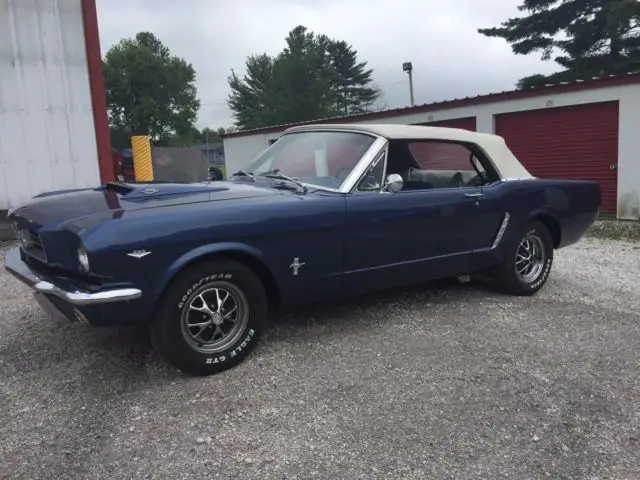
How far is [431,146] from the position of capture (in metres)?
4.82

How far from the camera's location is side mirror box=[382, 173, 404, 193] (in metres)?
4.07

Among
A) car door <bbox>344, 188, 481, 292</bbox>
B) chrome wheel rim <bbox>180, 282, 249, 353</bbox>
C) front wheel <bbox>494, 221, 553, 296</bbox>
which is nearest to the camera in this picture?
chrome wheel rim <bbox>180, 282, 249, 353</bbox>

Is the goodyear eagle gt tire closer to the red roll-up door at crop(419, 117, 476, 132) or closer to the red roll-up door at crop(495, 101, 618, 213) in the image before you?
the red roll-up door at crop(495, 101, 618, 213)

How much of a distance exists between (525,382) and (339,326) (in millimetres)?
1452

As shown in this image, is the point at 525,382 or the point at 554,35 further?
the point at 554,35

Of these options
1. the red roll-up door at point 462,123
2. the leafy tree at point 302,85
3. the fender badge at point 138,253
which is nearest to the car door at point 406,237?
the fender badge at point 138,253

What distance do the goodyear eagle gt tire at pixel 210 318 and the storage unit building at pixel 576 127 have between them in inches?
396

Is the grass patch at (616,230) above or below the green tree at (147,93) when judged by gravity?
below

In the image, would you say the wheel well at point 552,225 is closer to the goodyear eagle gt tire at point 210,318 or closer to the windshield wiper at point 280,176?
the windshield wiper at point 280,176

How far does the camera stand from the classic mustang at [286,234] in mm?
3076

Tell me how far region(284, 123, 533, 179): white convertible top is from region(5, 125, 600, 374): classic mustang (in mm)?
17

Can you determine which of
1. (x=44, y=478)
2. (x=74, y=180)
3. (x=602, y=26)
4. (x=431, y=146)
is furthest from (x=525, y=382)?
(x=602, y=26)

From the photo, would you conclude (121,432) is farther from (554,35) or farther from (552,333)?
(554,35)

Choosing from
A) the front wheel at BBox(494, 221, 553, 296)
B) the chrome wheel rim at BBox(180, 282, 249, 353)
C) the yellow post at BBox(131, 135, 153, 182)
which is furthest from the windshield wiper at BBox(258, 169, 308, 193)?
the yellow post at BBox(131, 135, 153, 182)
